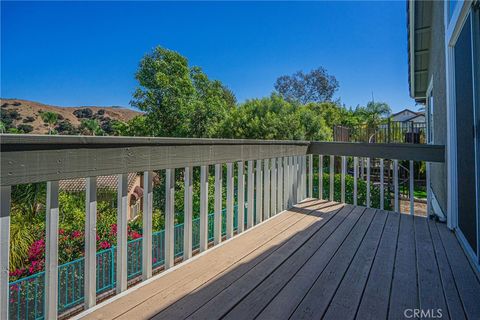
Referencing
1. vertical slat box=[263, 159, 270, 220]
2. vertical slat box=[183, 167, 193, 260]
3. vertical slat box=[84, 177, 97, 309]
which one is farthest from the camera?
vertical slat box=[263, 159, 270, 220]

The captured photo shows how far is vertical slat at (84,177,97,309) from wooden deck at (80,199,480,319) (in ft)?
0.34

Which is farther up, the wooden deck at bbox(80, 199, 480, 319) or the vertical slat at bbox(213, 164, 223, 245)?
the vertical slat at bbox(213, 164, 223, 245)

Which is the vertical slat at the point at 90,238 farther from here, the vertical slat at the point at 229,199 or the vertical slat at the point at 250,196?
the vertical slat at the point at 250,196

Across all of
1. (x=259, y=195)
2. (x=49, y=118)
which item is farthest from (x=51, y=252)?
(x=49, y=118)

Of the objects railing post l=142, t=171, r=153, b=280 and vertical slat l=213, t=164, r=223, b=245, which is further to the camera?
vertical slat l=213, t=164, r=223, b=245

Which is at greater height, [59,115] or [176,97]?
[59,115]

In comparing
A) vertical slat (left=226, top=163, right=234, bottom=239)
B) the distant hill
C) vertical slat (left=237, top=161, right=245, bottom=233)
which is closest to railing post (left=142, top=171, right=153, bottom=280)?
vertical slat (left=226, top=163, right=234, bottom=239)

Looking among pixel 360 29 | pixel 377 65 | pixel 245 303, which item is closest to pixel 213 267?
pixel 245 303

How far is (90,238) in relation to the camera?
130 centimetres

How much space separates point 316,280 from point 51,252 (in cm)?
141

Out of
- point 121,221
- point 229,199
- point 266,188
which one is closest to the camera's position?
point 121,221

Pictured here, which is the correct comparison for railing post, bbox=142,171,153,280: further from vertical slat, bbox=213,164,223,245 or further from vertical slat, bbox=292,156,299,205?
vertical slat, bbox=292,156,299,205

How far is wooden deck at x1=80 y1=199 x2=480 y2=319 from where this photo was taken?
1.38 m

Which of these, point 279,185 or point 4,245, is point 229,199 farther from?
point 4,245
